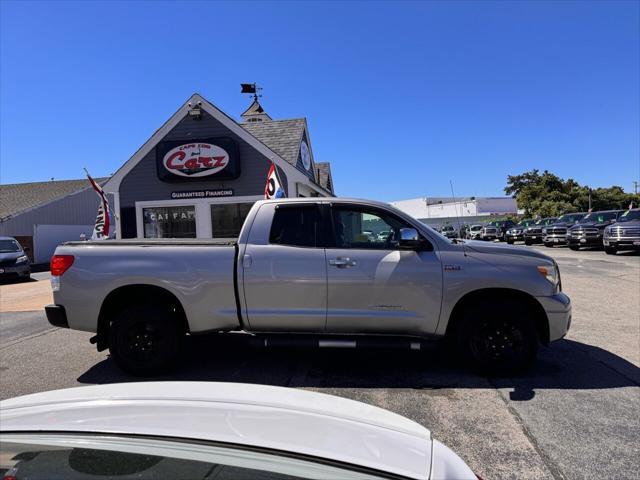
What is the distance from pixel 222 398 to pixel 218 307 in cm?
308

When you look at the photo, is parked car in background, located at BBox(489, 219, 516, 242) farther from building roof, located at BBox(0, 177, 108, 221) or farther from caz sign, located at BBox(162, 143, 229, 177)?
building roof, located at BBox(0, 177, 108, 221)

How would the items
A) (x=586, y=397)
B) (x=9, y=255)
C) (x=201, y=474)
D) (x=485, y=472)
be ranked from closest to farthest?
(x=201, y=474), (x=485, y=472), (x=586, y=397), (x=9, y=255)

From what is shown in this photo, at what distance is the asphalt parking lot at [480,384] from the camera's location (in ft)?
10.8

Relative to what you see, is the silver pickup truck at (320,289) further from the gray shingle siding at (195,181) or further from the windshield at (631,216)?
the windshield at (631,216)

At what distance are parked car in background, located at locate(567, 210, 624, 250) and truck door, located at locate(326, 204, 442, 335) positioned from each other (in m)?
21.3

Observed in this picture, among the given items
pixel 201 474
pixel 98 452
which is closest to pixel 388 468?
pixel 201 474

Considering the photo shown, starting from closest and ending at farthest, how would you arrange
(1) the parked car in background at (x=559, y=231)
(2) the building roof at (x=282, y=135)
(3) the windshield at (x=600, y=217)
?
(2) the building roof at (x=282, y=135) < (3) the windshield at (x=600, y=217) < (1) the parked car in background at (x=559, y=231)

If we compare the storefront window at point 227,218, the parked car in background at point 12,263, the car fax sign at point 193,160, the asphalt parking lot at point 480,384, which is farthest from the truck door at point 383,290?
the parked car in background at point 12,263

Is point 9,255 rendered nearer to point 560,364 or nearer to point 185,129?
point 185,129

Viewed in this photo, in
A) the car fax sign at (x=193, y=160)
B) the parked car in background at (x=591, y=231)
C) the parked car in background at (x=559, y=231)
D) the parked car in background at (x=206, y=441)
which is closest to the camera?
the parked car in background at (x=206, y=441)

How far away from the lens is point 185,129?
15.0 metres

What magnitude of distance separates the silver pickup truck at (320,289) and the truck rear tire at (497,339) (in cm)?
1

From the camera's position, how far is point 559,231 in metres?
26.9

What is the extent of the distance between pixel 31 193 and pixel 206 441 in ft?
132
